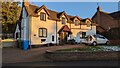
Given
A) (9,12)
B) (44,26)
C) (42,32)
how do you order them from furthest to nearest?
(9,12)
(44,26)
(42,32)

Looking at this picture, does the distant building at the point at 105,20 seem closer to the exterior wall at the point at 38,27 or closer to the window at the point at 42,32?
the exterior wall at the point at 38,27

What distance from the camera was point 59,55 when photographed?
1727 centimetres

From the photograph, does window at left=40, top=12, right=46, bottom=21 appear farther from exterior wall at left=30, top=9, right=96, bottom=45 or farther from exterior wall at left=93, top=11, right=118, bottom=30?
exterior wall at left=93, top=11, right=118, bottom=30

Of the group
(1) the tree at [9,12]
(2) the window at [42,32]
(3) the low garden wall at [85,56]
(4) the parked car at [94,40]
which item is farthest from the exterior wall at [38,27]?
(3) the low garden wall at [85,56]

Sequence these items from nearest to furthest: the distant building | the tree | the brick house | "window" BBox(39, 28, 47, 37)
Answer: the brick house < "window" BBox(39, 28, 47, 37) < the tree < the distant building

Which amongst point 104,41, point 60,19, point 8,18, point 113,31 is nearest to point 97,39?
point 104,41

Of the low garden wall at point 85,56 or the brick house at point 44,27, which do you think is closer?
the low garden wall at point 85,56

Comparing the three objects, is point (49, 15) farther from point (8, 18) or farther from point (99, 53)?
point (99, 53)

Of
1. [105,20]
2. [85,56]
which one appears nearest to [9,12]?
[105,20]

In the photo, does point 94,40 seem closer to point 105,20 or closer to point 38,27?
point 38,27

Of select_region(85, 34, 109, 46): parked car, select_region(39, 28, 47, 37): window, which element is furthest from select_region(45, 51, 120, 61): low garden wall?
select_region(39, 28, 47, 37): window

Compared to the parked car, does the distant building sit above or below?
above

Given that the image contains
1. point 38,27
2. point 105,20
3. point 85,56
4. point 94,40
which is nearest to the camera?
point 85,56

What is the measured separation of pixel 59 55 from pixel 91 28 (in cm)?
2579
